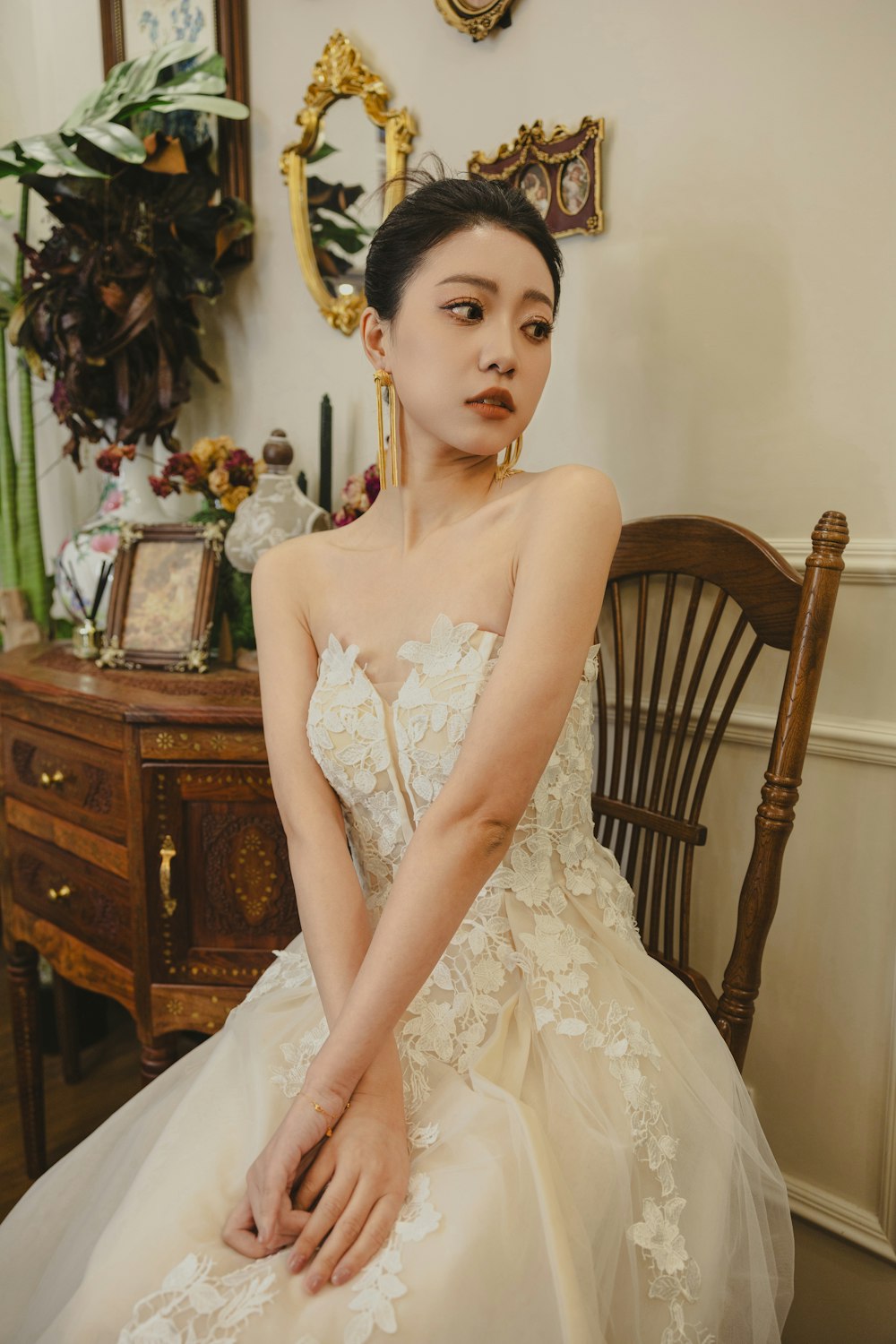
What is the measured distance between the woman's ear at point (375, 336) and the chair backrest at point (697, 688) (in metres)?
0.52

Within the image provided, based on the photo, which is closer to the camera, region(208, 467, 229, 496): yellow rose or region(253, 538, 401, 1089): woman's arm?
region(253, 538, 401, 1089): woman's arm

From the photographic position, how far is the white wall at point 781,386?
1.40 m

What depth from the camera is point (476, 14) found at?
5.89 ft

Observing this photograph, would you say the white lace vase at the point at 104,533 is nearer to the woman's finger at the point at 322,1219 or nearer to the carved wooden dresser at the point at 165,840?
the carved wooden dresser at the point at 165,840

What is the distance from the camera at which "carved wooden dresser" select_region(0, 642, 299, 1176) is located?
1.66 meters

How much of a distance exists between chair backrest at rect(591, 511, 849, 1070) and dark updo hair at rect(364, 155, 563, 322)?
510mm

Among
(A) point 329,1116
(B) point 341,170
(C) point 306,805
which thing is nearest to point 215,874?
(C) point 306,805

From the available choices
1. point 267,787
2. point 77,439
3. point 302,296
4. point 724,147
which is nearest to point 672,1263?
point 267,787

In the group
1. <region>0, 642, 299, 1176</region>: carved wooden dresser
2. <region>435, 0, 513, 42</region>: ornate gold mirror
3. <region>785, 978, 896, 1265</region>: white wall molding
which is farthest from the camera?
<region>435, 0, 513, 42</region>: ornate gold mirror

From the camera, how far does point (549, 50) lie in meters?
1.73

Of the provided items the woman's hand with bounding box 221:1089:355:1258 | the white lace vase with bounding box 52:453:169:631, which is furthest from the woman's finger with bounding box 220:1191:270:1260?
the white lace vase with bounding box 52:453:169:631

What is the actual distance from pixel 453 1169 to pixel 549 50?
6.14 ft

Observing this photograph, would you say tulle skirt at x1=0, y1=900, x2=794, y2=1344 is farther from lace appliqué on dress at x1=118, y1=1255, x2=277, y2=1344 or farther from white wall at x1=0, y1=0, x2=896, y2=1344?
white wall at x1=0, y1=0, x2=896, y2=1344

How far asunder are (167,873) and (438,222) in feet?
3.88
